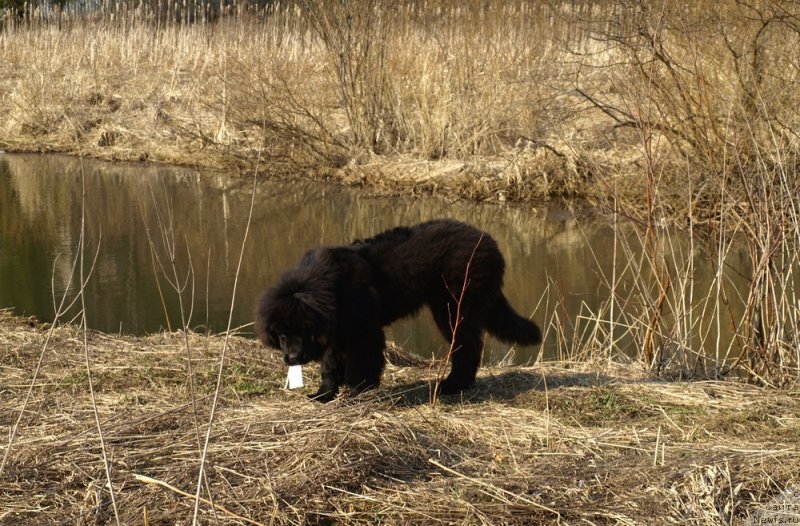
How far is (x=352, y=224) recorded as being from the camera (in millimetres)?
13227

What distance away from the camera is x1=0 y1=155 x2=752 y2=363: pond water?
909 centimetres

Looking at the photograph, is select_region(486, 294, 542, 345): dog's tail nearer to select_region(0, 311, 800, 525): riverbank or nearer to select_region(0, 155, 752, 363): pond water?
select_region(0, 311, 800, 525): riverbank

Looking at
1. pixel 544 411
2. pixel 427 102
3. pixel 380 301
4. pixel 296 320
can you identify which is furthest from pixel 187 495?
pixel 427 102

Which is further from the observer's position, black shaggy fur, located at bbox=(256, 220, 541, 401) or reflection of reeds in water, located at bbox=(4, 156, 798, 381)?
reflection of reeds in water, located at bbox=(4, 156, 798, 381)

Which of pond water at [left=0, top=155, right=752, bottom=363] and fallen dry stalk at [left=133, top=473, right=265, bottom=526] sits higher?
fallen dry stalk at [left=133, top=473, right=265, bottom=526]

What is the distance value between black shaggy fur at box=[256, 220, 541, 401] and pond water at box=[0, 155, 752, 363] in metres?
1.36

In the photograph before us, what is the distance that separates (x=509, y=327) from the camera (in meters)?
6.27

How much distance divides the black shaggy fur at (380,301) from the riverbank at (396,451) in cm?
29

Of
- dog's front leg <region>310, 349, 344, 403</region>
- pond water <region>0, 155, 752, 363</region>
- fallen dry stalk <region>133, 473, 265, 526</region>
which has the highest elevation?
fallen dry stalk <region>133, 473, 265, 526</region>

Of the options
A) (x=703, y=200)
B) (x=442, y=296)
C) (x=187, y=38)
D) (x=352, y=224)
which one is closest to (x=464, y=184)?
(x=352, y=224)

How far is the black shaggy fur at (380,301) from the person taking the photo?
540 centimetres

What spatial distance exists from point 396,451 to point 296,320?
1170 millimetres

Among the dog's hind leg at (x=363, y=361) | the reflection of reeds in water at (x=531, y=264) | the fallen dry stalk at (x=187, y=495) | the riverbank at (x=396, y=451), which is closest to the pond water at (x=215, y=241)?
the reflection of reeds in water at (x=531, y=264)

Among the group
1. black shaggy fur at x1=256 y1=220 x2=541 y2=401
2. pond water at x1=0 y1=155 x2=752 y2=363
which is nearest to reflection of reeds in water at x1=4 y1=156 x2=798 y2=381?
pond water at x1=0 y1=155 x2=752 y2=363
